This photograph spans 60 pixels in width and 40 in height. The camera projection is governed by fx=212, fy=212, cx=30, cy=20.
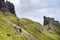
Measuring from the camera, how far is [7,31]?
19425cm

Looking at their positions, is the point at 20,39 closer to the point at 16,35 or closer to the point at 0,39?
the point at 16,35

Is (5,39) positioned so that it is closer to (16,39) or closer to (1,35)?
(1,35)

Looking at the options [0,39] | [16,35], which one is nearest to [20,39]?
[16,35]

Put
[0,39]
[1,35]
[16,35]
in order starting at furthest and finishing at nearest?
1. [16,35]
2. [1,35]
3. [0,39]

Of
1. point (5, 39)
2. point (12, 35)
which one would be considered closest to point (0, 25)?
point (12, 35)

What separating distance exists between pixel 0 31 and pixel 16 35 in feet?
61.6

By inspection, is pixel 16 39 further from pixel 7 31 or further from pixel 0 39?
pixel 0 39

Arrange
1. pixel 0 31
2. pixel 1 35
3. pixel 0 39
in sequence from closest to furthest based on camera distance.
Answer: pixel 0 39 → pixel 1 35 → pixel 0 31

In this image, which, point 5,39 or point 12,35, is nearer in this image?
point 5,39

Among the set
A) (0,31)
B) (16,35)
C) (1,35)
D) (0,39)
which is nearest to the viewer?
(0,39)

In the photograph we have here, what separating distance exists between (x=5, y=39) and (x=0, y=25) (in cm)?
3598

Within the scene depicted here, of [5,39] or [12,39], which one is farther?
[12,39]

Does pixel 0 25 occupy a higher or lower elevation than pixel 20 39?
higher

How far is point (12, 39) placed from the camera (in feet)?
591
